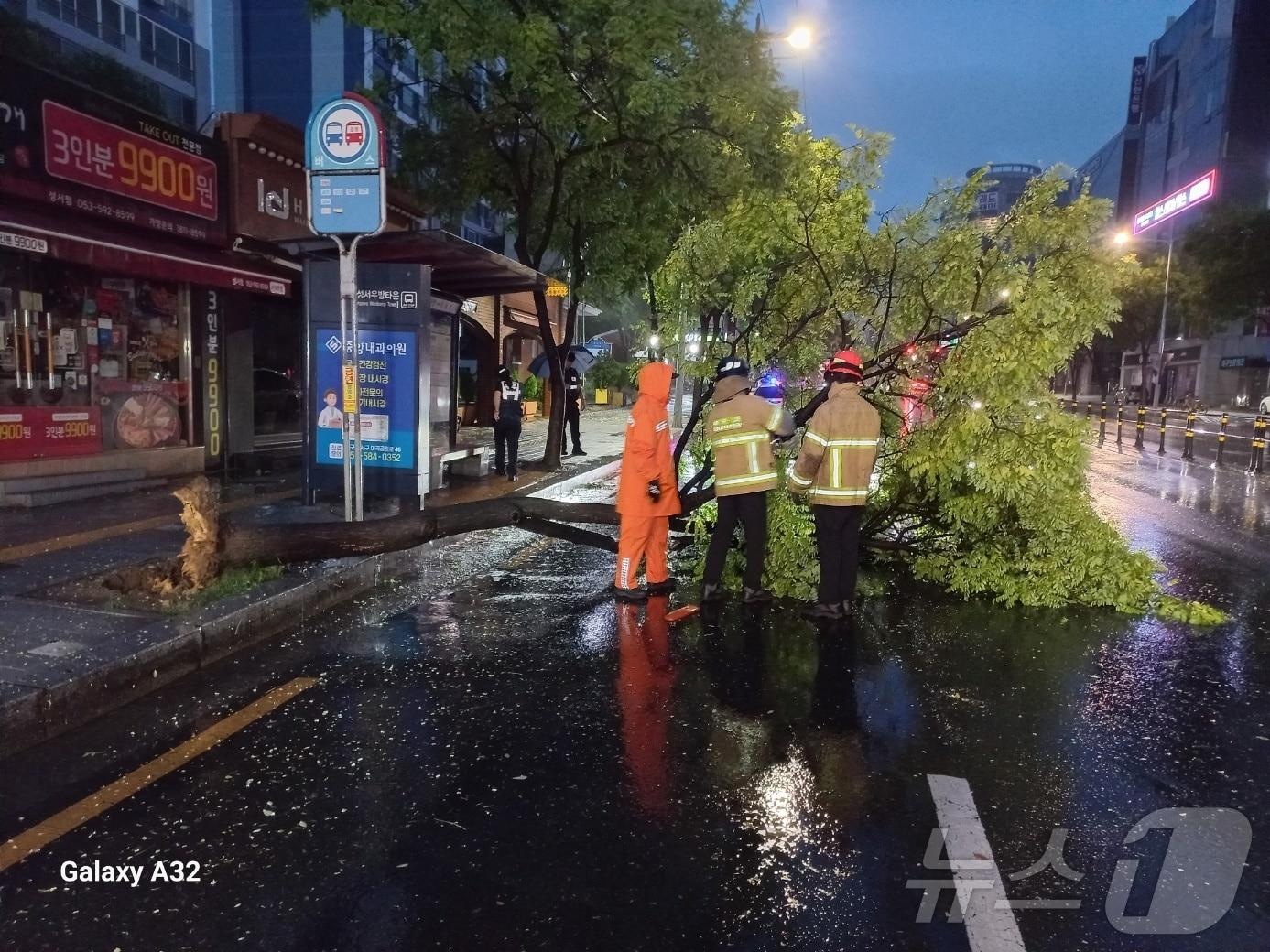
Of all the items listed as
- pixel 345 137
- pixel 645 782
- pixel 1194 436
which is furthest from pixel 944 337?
pixel 1194 436

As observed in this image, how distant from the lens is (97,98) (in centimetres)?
1049

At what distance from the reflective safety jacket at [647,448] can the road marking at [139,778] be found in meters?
2.66

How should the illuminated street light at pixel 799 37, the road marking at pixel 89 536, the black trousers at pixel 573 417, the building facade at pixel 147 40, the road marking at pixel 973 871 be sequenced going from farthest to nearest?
the building facade at pixel 147 40 < the black trousers at pixel 573 417 < the illuminated street light at pixel 799 37 < the road marking at pixel 89 536 < the road marking at pixel 973 871

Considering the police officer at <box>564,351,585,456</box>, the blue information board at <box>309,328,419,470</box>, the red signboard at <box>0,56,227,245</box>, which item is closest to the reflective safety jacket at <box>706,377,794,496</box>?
the blue information board at <box>309,328,419,470</box>

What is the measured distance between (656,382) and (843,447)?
147 cm

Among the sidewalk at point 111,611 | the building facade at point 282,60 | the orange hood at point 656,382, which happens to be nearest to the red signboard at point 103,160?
the sidewalk at point 111,611

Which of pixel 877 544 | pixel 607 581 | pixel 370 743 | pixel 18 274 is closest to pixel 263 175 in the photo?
pixel 18 274

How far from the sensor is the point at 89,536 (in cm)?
794

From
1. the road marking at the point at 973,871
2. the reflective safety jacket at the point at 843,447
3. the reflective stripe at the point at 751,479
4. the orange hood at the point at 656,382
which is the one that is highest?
the orange hood at the point at 656,382

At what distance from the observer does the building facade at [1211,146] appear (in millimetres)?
51688

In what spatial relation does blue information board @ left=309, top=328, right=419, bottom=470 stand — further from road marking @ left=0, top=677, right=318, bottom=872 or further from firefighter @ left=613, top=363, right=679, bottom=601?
road marking @ left=0, top=677, right=318, bottom=872

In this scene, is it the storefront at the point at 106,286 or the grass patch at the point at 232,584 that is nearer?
the grass patch at the point at 232,584

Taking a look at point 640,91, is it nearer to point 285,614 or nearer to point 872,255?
point 872,255

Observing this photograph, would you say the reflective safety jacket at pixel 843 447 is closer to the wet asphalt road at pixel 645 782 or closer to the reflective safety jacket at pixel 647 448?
the wet asphalt road at pixel 645 782
